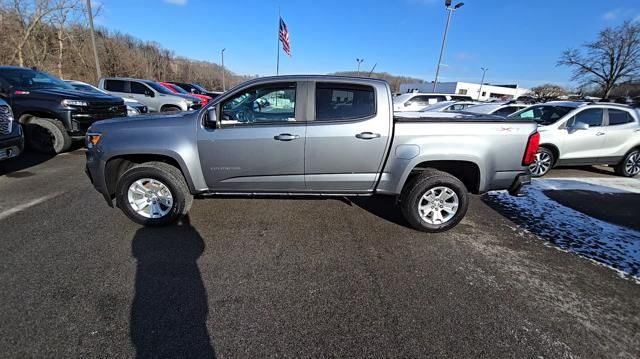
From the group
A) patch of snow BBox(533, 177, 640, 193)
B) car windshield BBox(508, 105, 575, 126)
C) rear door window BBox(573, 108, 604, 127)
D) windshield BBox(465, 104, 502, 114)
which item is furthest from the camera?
windshield BBox(465, 104, 502, 114)

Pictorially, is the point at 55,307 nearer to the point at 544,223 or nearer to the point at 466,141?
the point at 466,141

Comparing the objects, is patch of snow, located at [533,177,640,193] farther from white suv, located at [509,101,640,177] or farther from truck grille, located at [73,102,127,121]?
truck grille, located at [73,102,127,121]

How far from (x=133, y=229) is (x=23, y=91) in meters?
5.76

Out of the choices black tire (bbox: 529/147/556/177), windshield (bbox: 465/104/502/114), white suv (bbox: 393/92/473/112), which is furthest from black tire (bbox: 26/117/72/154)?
white suv (bbox: 393/92/473/112)

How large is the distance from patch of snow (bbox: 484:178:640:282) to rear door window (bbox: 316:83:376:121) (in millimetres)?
2810

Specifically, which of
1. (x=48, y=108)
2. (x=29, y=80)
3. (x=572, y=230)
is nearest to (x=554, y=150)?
(x=572, y=230)

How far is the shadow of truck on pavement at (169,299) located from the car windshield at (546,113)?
280 inches

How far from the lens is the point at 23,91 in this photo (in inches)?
246

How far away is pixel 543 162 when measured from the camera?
6.36m

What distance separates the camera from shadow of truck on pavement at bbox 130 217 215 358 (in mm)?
1914

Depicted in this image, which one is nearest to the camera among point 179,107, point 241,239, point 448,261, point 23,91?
point 448,261

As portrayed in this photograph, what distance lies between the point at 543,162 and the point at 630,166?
251 cm

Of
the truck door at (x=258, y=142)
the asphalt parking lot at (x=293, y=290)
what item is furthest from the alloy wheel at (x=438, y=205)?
the truck door at (x=258, y=142)

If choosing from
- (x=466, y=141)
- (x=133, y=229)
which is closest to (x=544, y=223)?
(x=466, y=141)
